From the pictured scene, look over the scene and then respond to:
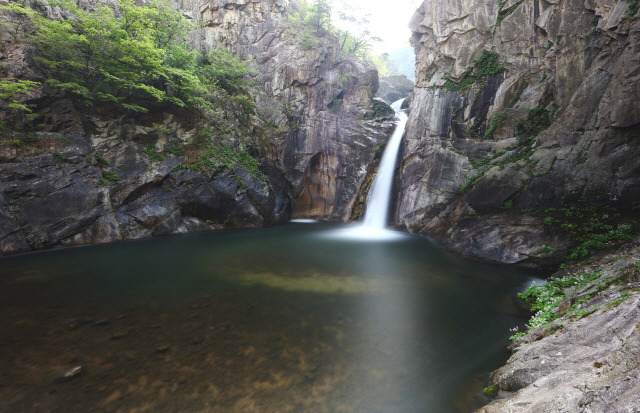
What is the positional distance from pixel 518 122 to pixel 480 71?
4161mm

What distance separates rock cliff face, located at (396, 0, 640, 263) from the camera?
930 centimetres

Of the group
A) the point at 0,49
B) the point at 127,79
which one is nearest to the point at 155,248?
the point at 127,79

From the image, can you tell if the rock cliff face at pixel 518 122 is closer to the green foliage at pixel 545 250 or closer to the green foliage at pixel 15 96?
the green foliage at pixel 545 250

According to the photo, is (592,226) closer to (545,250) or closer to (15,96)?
(545,250)

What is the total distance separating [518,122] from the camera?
12.7m

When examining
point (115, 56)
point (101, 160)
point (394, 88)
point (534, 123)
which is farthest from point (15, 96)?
point (394, 88)

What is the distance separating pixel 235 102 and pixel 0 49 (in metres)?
11.2

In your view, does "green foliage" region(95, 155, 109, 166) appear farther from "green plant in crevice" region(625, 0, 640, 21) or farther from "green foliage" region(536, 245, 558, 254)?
"green plant in crevice" region(625, 0, 640, 21)

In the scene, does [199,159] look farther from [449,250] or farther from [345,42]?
[345,42]

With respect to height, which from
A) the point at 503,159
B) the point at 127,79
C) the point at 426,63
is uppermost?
the point at 426,63

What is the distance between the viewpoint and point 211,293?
715 centimetres

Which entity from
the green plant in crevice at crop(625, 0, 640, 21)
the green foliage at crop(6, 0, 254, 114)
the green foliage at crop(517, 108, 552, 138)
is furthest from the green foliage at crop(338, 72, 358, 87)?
the green plant in crevice at crop(625, 0, 640, 21)

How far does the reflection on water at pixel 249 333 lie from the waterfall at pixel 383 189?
8749 mm

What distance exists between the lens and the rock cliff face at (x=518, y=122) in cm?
930
